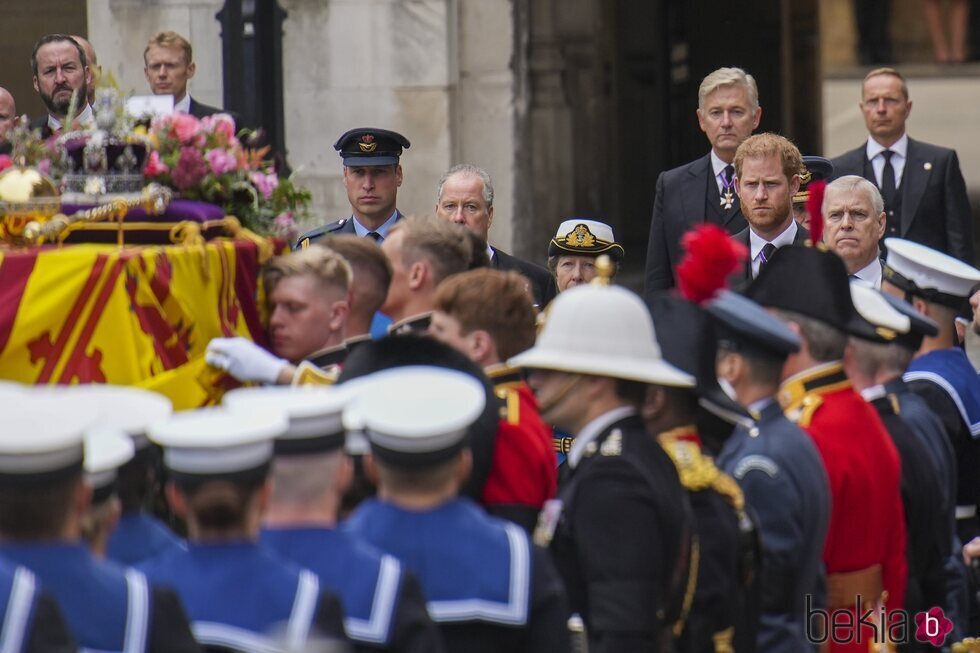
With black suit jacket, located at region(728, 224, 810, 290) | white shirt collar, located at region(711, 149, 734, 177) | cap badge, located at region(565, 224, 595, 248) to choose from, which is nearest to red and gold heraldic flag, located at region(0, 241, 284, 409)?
cap badge, located at region(565, 224, 595, 248)

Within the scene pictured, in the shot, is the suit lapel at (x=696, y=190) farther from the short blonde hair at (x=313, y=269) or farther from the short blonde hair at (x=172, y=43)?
the short blonde hair at (x=313, y=269)

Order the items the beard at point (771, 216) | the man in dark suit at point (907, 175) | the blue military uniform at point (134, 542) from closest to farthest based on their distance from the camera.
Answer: the blue military uniform at point (134, 542), the beard at point (771, 216), the man in dark suit at point (907, 175)

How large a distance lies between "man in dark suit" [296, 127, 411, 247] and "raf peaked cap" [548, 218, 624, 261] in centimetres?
73

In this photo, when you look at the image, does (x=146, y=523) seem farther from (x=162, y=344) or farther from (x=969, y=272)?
(x=969, y=272)

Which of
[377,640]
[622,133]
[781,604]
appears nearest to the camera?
[377,640]

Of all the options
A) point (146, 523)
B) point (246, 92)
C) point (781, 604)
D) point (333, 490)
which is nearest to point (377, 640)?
point (333, 490)

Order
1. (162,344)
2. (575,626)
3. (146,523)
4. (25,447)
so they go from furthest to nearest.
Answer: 1. (162,344)
2. (575,626)
3. (146,523)
4. (25,447)

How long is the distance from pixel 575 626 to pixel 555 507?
10.7 inches

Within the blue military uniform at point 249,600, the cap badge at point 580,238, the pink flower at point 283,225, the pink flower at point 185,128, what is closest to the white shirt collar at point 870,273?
the cap badge at point 580,238

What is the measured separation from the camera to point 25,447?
3.14 metres

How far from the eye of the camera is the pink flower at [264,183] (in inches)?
217

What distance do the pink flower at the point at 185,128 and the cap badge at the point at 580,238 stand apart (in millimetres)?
2465

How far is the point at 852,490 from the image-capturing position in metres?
4.79

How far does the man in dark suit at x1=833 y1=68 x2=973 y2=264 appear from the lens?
379 inches
